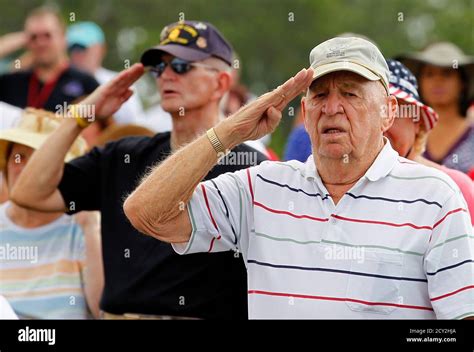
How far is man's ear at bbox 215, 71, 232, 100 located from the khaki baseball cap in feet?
5.04

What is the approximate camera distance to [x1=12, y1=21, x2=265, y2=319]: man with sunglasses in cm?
589

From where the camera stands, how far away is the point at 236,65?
7.21 meters

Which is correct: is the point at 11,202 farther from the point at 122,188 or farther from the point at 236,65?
the point at 236,65

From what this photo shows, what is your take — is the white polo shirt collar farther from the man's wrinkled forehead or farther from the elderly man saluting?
the man's wrinkled forehead

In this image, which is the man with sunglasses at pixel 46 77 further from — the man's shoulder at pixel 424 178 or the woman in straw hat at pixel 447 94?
the man's shoulder at pixel 424 178

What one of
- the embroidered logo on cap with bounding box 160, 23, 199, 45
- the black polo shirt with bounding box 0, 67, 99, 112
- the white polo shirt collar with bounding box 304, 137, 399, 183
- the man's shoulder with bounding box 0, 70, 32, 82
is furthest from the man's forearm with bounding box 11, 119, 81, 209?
the man's shoulder with bounding box 0, 70, 32, 82

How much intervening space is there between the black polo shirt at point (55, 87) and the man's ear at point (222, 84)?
3068mm

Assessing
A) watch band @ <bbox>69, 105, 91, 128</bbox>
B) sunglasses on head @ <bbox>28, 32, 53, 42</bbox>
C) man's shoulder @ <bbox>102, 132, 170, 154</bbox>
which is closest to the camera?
man's shoulder @ <bbox>102, 132, 170, 154</bbox>

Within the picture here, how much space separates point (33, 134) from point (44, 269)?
0.82m

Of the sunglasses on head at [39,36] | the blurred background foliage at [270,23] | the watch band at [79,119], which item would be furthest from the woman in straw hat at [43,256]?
the blurred background foliage at [270,23]

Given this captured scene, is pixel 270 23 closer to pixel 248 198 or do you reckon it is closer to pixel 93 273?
pixel 93 273

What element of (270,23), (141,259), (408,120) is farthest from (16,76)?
(270,23)

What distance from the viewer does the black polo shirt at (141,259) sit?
5.88 metres

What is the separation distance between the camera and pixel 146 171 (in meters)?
6.16
